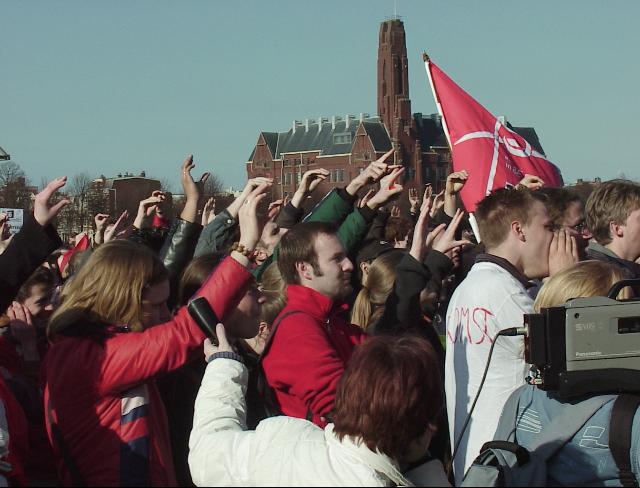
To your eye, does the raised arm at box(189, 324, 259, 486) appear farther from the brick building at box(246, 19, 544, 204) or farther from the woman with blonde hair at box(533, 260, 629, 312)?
the brick building at box(246, 19, 544, 204)

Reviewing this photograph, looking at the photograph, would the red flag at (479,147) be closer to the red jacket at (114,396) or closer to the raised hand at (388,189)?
the raised hand at (388,189)

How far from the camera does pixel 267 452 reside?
2781mm

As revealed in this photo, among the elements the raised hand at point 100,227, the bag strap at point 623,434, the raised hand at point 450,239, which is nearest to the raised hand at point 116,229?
the raised hand at point 100,227

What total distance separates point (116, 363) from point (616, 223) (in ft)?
10.1

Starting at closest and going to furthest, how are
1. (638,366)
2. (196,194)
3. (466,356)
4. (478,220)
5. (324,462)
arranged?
(324,462) < (638,366) < (466,356) < (478,220) < (196,194)

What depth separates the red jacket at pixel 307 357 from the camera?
3.77 meters

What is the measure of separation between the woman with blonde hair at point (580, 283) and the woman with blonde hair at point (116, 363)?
3.83 feet

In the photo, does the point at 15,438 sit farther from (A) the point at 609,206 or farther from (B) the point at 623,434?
(A) the point at 609,206

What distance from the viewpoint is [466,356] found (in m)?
4.17

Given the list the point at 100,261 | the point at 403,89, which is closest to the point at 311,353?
the point at 100,261

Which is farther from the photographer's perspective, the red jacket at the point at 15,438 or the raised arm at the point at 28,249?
the raised arm at the point at 28,249

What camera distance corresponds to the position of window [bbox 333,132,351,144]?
4225 inches

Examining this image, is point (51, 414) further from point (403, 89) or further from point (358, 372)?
point (403, 89)

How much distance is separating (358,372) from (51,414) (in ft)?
4.65
